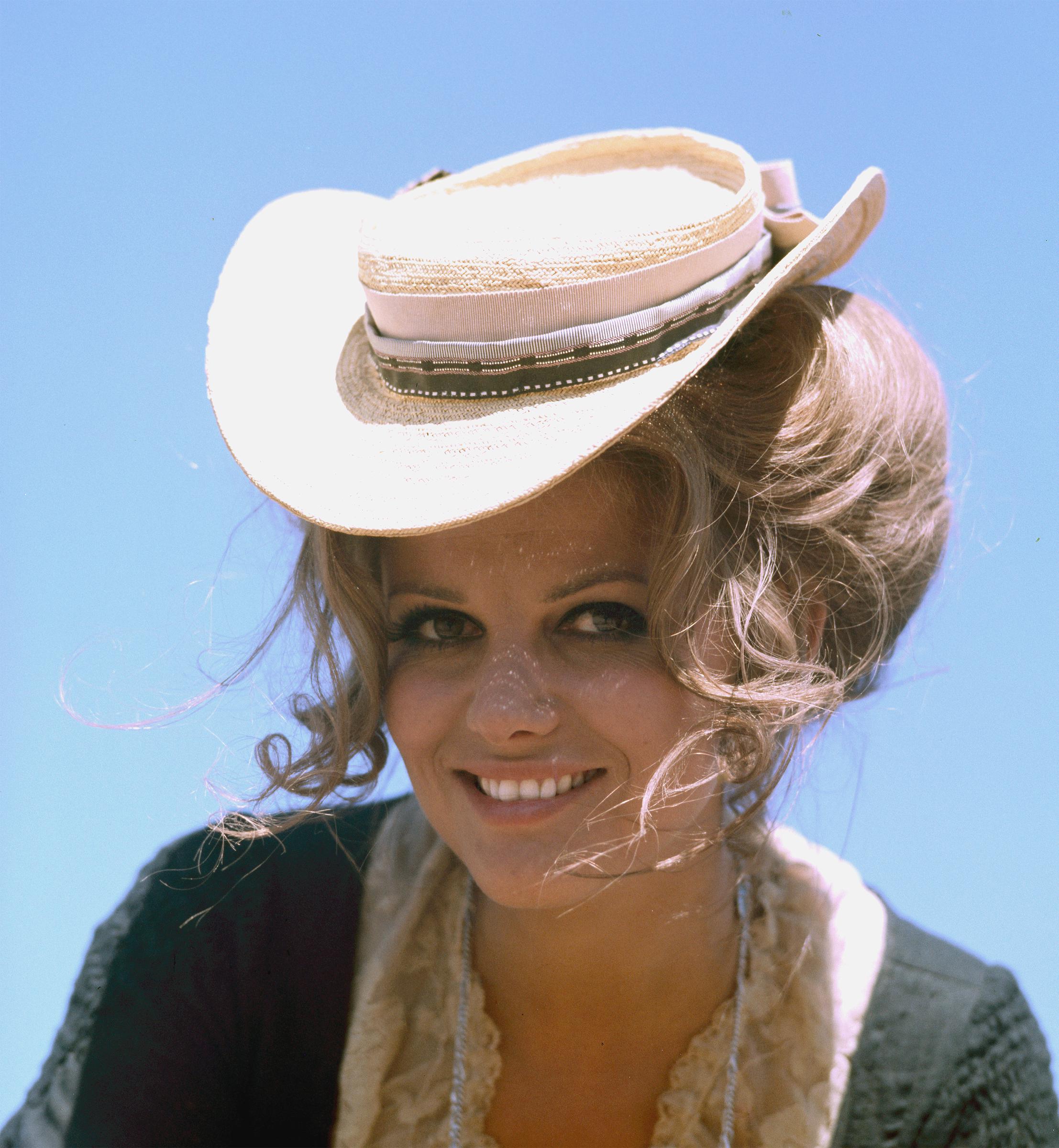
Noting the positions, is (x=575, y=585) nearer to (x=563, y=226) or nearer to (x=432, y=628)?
(x=432, y=628)

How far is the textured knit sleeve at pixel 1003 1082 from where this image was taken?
1741 mm

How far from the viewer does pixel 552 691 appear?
1.50m

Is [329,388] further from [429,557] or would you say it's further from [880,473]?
[880,473]

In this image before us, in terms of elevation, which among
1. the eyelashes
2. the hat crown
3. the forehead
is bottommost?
the eyelashes

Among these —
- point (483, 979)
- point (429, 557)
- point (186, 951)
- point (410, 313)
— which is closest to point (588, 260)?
point (410, 313)

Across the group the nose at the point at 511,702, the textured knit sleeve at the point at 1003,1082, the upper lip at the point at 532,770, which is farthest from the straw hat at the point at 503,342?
the textured knit sleeve at the point at 1003,1082

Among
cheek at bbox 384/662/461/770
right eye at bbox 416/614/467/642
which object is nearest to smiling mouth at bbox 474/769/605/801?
cheek at bbox 384/662/461/770

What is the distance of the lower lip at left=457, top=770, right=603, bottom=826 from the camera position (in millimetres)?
1542

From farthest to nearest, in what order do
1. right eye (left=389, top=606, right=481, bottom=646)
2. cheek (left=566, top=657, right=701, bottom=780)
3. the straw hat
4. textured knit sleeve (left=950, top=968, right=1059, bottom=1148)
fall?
textured knit sleeve (left=950, top=968, right=1059, bottom=1148)
right eye (left=389, top=606, right=481, bottom=646)
cheek (left=566, top=657, right=701, bottom=780)
the straw hat

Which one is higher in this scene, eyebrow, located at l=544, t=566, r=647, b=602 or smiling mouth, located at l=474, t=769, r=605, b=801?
eyebrow, located at l=544, t=566, r=647, b=602

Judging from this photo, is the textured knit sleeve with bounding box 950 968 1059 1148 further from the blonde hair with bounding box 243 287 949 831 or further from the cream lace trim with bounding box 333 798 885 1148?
the blonde hair with bounding box 243 287 949 831

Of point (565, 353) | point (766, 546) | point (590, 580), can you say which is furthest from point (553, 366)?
point (766, 546)

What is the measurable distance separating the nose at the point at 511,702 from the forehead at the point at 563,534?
0.35 feet

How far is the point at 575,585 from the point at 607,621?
8cm
